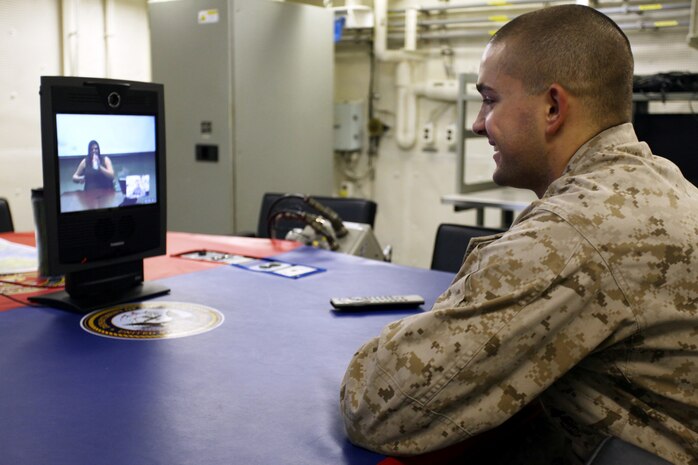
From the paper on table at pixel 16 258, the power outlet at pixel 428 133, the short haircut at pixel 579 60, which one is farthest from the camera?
the power outlet at pixel 428 133

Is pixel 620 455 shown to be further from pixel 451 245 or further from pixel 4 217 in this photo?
pixel 4 217

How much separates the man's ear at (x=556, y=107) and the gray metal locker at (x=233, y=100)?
9.97ft

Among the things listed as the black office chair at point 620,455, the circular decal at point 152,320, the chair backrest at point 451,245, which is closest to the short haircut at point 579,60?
the black office chair at point 620,455

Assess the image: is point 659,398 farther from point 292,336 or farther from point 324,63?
point 324,63

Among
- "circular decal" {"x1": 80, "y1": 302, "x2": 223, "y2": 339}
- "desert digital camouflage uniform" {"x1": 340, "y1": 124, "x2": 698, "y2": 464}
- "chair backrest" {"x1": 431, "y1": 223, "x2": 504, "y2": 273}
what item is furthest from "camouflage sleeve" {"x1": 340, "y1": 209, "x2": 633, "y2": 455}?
"chair backrest" {"x1": 431, "y1": 223, "x2": 504, "y2": 273}

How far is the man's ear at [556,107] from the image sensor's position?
1.02 meters

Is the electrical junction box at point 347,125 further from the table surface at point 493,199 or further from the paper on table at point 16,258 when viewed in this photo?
the paper on table at point 16,258

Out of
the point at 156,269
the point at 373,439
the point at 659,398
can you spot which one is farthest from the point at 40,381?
the point at 659,398

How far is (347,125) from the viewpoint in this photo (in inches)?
189

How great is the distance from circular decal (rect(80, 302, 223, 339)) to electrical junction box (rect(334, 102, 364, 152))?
10.8 feet

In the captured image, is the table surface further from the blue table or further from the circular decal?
the circular decal

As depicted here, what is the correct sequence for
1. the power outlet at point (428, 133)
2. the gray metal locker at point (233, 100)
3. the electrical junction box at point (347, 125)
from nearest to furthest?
the gray metal locker at point (233, 100) < the power outlet at point (428, 133) < the electrical junction box at point (347, 125)

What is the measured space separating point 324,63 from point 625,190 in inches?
143

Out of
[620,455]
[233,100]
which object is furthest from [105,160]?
[233,100]
